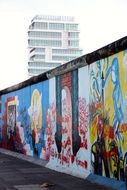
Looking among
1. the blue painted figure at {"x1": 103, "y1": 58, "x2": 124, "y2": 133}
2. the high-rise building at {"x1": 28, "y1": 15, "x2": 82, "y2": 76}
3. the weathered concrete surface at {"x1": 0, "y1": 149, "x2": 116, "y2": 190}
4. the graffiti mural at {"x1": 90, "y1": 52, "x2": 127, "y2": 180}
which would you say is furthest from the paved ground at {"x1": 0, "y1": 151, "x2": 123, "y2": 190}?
the high-rise building at {"x1": 28, "y1": 15, "x2": 82, "y2": 76}

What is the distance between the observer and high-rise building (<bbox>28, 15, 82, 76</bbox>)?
585ft

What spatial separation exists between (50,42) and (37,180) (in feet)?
565

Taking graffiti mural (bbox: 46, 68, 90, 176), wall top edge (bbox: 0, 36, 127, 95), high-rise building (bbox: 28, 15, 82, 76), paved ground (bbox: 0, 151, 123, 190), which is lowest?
paved ground (bbox: 0, 151, 123, 190)

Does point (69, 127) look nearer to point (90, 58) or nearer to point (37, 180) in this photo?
point (37, 180)

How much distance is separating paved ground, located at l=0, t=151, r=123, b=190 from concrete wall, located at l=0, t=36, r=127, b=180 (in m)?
0.51

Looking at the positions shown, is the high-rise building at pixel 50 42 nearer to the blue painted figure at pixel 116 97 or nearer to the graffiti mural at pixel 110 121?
the graffiti mural at pixel 110 121

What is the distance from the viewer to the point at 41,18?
632ft

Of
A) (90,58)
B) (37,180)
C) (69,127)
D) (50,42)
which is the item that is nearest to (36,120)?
(69,127)

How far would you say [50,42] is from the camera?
613 ft

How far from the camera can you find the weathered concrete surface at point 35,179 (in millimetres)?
14367

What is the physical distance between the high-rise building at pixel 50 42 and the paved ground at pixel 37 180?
6084 inches

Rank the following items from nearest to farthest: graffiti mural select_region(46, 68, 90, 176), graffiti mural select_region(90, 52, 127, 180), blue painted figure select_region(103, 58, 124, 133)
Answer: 1. graffiti mural select_region(90, 52, 127, 180)
2. blue painted figure select_region(103, 58, 124, 133)
3. graffiti mural select_region(46, 68, 90, 176)

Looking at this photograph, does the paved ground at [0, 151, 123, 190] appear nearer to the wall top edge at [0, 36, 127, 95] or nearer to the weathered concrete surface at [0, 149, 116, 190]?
the weathered concrete surface at [0, 149, 116, 190]

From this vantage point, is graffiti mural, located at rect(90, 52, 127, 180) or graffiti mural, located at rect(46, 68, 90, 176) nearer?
graffiti mural, located at rect(90, 52, 127, 180)
